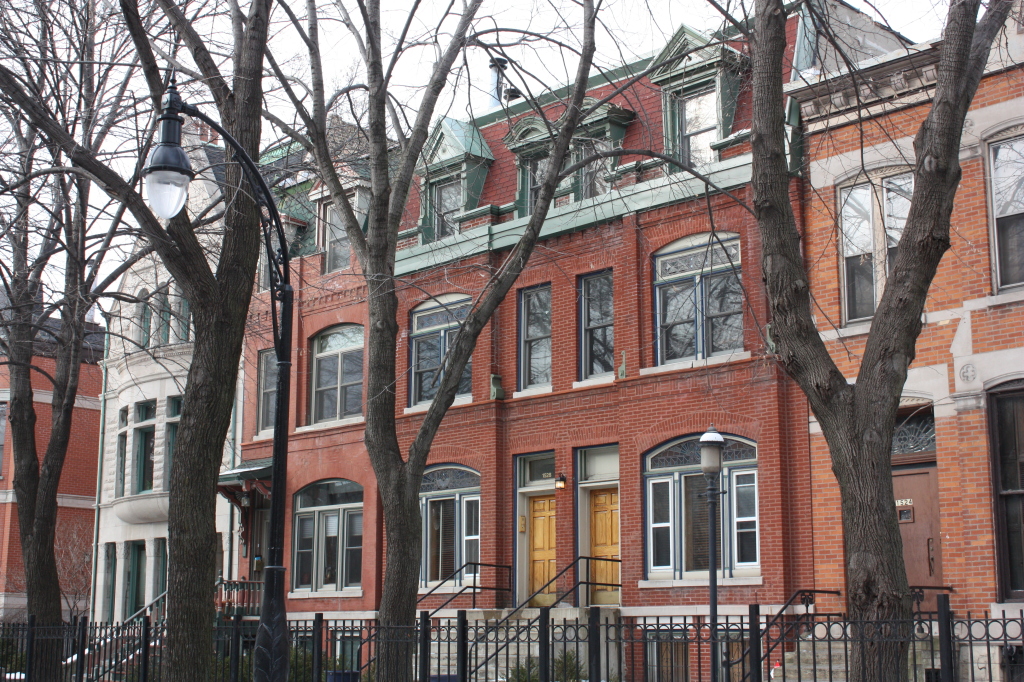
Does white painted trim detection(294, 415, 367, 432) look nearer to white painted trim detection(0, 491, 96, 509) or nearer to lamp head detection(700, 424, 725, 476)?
lamp head detection(700, 424, 725, 476)

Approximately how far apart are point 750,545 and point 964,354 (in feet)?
15.4

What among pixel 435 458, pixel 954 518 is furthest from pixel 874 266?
pixel 435 458

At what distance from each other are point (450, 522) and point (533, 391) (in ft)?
11.5

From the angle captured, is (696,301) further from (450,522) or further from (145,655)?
(145,655)

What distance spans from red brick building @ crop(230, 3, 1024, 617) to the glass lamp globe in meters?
8.55

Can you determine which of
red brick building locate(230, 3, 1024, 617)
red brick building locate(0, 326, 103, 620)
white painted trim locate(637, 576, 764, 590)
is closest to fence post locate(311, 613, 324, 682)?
red brick building locate(230, 3, 1024, 617)

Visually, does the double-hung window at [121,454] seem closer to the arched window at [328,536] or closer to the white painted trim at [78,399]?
the white painted trim at [78,399]

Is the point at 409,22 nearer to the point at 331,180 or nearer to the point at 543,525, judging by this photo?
the point at 331,180

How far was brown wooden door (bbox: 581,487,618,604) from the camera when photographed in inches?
844

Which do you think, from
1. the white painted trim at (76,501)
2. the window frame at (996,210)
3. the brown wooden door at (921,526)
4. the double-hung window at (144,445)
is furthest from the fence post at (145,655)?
the white painted trim at (76,501)

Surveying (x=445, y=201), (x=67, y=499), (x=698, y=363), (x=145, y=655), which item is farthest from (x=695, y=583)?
(x=67, y=499)

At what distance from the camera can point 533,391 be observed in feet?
74.7

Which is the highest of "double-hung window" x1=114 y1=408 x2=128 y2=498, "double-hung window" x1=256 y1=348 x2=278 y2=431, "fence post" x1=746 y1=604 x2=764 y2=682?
"double-hung window" x1=256 y1=348 x2=278 y2=431

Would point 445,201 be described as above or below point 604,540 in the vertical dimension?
above
